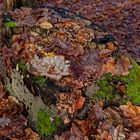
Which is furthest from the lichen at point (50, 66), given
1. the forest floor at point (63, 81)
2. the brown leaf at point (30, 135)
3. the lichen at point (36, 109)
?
the brown leaf at point (30, 135)

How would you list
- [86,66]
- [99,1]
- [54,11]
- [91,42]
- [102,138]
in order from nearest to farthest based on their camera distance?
1. [102,138]
2. [86,66]
3. [91,42]
4. [54,11]
5. [99,1]

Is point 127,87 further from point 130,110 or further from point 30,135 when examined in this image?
point 30,135

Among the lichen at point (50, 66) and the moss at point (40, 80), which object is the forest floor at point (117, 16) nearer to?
the lichen at point (50, 66)

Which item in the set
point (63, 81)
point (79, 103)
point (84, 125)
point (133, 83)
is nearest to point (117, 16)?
point (133, 83)

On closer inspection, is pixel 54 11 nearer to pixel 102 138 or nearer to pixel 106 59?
pixel 106 59

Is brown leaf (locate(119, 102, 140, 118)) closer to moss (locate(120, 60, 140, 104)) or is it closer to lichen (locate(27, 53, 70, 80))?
moss (locate(120, 60, 140, 104))

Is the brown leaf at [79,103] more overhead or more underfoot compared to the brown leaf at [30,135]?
more overhead

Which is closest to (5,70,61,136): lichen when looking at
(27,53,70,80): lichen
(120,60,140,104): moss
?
(27,53,70,80): lichen

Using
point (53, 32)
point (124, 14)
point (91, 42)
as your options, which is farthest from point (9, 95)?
point (124, 14)
